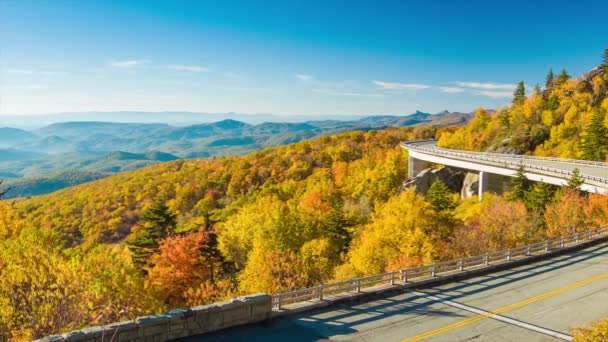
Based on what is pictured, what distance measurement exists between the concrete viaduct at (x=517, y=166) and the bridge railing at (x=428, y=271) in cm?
2121

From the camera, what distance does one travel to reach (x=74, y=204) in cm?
16338

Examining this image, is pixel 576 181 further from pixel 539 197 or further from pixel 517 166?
pixel 517 166

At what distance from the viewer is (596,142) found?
2881 inches

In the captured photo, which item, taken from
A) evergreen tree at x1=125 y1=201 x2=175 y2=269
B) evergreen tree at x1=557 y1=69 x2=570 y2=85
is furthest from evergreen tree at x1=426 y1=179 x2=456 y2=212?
evergreen tree at x1=557 y1=69 x2=570 y2=85

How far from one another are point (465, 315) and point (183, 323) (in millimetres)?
11253

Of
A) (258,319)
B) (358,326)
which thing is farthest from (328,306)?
(258,319)

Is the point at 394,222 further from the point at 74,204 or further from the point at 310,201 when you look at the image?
the point at 74,204

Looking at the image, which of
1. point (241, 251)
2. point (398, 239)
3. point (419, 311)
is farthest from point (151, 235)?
point (419, 311)

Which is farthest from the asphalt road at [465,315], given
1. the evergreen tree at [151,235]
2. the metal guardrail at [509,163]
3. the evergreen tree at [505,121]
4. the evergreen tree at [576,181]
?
the evergreen tree at [505,121]

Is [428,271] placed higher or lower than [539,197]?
higher

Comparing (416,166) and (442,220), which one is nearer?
(442,220)

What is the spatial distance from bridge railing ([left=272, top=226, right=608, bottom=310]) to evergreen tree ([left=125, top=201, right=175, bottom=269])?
2547 centimetres

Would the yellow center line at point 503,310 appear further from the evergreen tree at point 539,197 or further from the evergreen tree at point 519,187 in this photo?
the evergreen tree at point 519,187

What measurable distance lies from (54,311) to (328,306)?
12.8 m
